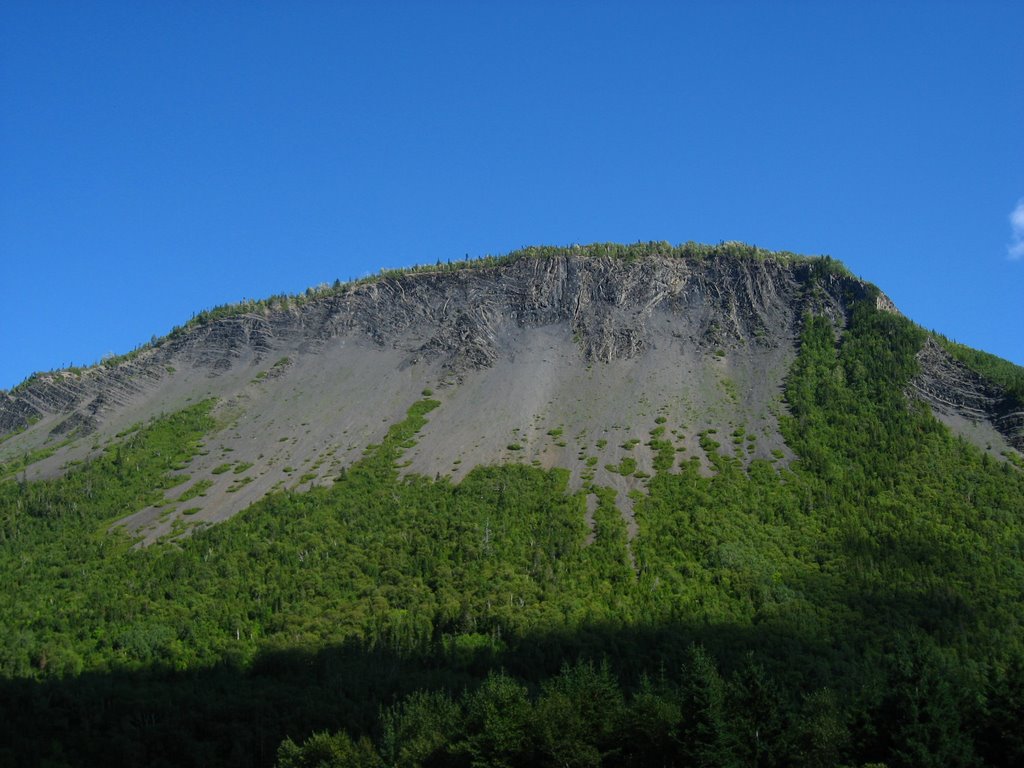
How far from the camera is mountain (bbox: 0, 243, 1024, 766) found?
7194cm

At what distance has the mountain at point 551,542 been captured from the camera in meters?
71.9

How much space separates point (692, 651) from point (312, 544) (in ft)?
246

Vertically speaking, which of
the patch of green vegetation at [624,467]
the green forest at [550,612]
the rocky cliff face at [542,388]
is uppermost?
the rocky cliff face at [542,388]

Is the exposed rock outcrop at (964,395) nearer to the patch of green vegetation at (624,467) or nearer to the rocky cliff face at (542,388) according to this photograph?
the rocky cliff face at (542,388)

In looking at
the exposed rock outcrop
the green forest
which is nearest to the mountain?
the green forest

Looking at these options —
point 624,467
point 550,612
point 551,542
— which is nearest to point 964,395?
point 624,467

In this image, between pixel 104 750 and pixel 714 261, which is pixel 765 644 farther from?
pixel 714 261

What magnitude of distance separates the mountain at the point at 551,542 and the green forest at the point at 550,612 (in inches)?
17.2

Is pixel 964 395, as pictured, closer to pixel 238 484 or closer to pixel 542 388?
pixel 542 388

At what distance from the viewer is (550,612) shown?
109250mm

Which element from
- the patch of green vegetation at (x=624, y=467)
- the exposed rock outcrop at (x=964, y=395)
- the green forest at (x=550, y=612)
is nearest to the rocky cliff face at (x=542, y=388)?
the exposed rock outcrop at (x=964, y=395)

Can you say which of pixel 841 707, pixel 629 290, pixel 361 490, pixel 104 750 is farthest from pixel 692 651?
pixel 629 290

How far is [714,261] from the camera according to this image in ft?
645

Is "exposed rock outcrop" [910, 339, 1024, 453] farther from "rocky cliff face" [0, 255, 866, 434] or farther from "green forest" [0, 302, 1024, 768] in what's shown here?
"rocky cliff face" [0, 255, 866, 434]
